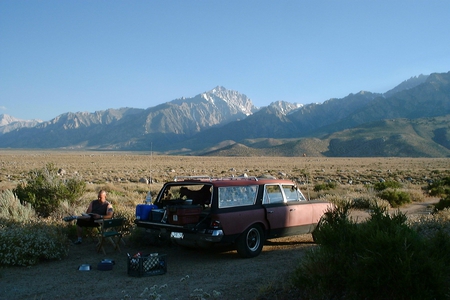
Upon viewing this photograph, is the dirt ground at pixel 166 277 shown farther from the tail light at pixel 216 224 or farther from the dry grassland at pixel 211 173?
the dry grassland at pixel 211 173

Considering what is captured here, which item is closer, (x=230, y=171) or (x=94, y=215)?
(x=94, y=215)

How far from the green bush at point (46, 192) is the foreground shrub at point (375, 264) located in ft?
32.2

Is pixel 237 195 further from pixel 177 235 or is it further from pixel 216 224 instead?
pixel 177 235

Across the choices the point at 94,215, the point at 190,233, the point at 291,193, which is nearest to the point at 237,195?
the point at 190,233

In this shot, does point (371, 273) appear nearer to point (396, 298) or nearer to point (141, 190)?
point (396, 298)

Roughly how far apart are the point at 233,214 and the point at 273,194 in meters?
1.50

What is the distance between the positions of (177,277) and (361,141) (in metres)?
121

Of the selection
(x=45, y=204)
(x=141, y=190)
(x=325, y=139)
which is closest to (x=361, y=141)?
(x=325, y=139)

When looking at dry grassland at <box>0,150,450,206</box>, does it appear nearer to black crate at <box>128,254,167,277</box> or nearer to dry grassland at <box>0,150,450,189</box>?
dry grassland at <box>0,150,450,189</box>

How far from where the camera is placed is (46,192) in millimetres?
13438

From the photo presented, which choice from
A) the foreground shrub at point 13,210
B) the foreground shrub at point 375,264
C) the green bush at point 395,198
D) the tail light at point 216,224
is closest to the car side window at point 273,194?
the tail light at point 216,224

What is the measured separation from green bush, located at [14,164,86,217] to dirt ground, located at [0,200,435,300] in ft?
13.4

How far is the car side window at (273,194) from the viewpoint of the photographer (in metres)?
9.22

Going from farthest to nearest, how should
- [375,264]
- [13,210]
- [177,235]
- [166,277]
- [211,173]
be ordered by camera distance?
[211,173], [13,210], [177,235], [166,277], [375,264]
